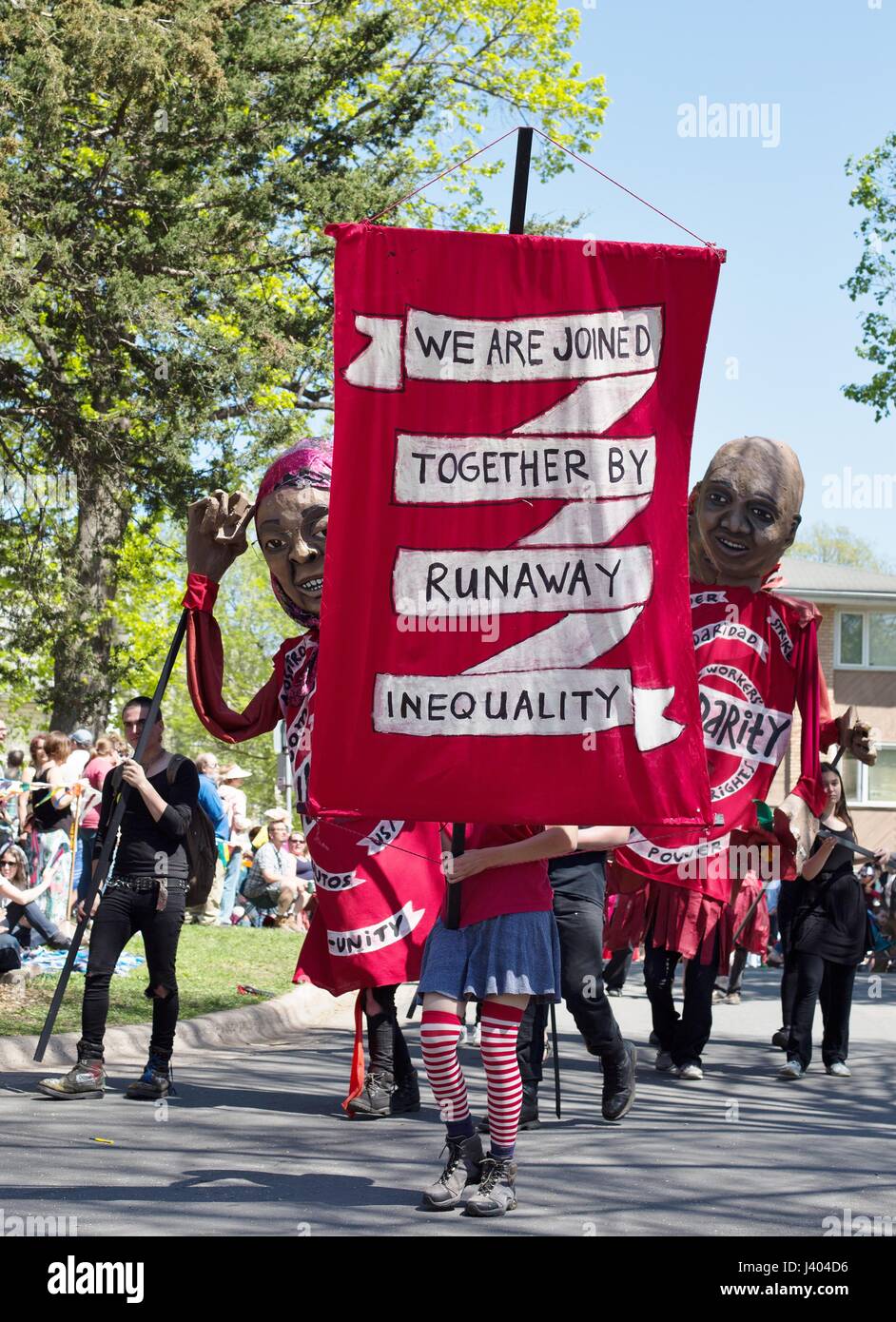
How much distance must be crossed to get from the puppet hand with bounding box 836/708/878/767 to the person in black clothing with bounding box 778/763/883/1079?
0.75 meters

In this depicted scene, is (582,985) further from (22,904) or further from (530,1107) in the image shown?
(22,904)

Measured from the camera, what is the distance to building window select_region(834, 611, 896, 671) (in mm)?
43656

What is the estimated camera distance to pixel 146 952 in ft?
26.9

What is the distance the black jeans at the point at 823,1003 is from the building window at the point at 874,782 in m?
33.0

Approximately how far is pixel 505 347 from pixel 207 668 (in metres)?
2.68

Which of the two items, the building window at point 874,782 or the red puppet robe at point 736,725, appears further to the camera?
the building window at point 874,782

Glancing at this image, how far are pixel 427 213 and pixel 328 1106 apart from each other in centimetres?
2336

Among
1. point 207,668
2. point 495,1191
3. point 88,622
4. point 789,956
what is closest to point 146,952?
point 207,668

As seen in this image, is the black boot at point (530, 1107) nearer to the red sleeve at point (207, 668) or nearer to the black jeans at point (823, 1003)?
the red sleeve at point (207, 668)

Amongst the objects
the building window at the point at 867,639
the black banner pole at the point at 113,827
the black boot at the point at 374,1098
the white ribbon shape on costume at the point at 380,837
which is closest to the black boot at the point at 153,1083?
the black banner pole at the point at 113,827

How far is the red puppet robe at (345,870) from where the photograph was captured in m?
8.00

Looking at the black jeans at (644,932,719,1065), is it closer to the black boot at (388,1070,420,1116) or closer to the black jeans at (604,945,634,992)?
the black boot at (388,1070,420,1116)

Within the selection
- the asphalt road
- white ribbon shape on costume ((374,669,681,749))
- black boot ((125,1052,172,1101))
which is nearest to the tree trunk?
the asphalt road
